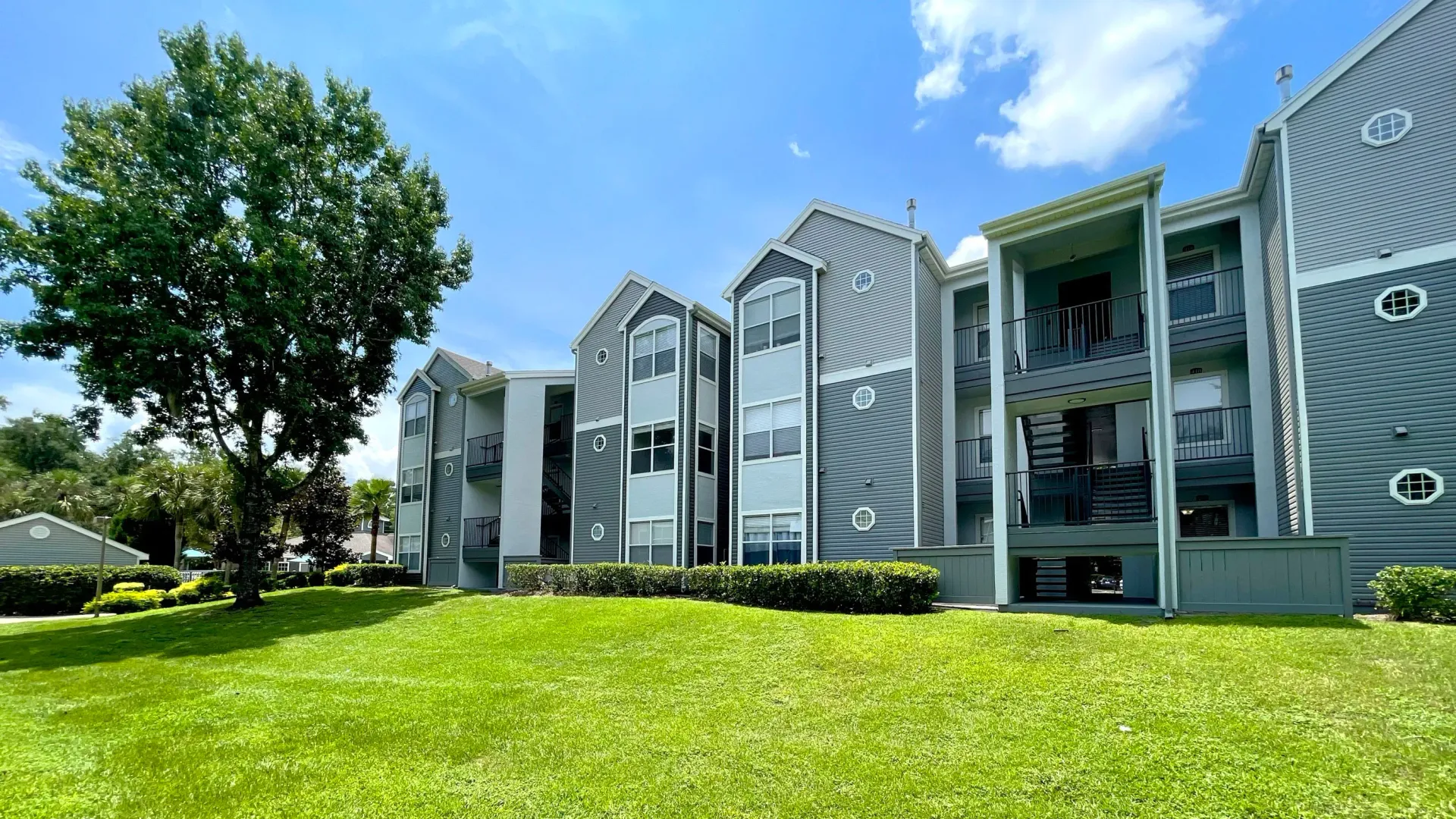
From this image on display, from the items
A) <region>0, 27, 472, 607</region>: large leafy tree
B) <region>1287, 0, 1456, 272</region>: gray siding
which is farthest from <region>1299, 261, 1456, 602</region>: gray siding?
<region>0, 27, 472, 607</region>: large leafy tree

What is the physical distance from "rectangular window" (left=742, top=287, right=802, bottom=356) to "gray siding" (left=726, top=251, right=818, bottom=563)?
10.0 inches

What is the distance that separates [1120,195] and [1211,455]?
5.46 meters

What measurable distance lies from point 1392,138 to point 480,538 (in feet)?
84.8

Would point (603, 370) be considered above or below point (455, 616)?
above

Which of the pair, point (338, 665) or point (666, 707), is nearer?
point (666, 707)

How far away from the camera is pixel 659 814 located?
541 centimetres

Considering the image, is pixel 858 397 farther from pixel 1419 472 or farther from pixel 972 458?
pixel 1419 472

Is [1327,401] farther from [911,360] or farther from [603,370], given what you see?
[603,370]

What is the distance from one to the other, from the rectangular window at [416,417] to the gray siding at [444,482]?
80 centimetres

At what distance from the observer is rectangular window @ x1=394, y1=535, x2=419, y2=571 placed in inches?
1083

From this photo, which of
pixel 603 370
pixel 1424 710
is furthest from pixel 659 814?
pixel 603 370

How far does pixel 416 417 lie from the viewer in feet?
95.9

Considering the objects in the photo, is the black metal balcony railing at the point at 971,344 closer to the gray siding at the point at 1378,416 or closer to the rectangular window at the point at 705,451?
the gray siding at the point at 1378,416

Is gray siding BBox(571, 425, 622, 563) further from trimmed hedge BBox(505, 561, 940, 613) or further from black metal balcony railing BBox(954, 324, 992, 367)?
black metal balcony railing BBox(954, 324, 992, 367)
